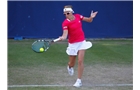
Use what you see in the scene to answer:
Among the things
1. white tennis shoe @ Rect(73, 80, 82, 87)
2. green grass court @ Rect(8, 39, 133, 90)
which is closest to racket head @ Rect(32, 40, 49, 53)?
green grass court @ Rect(8, 39, 133, 90)

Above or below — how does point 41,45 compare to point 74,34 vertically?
below

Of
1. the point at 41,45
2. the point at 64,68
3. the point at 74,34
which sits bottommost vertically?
the point at 64,68

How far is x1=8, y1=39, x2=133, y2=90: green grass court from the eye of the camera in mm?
10648

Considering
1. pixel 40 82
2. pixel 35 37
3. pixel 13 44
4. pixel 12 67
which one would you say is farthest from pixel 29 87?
pixel 35 37

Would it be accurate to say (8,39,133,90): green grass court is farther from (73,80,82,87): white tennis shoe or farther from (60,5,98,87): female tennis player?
(60,5,98,87): female tennis player

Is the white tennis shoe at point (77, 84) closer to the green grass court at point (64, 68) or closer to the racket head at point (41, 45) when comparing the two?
the green grass court at point (64, 68)

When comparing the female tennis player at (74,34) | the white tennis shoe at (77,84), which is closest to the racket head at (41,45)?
the female tennis player at (74,34)

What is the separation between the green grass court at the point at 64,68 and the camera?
34.9 feet

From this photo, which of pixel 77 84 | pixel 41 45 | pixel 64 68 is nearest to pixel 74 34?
pixel 41 45

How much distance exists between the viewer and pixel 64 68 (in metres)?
12.9

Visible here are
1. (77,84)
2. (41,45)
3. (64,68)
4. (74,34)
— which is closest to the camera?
(41,45)

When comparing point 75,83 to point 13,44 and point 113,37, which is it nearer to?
point 13,44

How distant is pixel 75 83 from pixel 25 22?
13087mm

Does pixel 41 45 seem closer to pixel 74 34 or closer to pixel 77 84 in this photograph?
pixel 74 34
